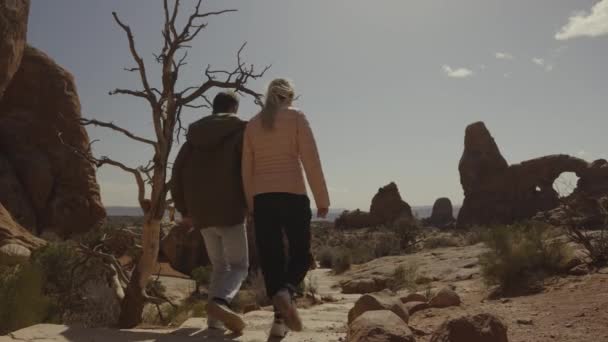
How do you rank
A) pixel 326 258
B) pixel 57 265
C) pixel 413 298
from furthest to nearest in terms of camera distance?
1. pixel 326 258
2. pixel 57 265
3. pixel 413 298

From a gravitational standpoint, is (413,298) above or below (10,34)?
below

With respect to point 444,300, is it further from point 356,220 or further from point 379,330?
point 356,220

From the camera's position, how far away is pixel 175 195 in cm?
419

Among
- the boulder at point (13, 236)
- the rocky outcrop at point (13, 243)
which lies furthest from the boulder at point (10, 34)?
the rocky outcrop at point (13, 243)

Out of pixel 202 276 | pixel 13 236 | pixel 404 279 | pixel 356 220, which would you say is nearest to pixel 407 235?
pixel 202 276

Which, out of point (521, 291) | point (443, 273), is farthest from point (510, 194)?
point (521, 291)

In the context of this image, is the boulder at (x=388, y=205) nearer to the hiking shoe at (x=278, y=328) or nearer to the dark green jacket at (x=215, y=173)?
the dark green jacket at (x=215, y=173)

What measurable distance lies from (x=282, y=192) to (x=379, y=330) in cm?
113

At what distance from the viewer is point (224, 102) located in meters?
4.18

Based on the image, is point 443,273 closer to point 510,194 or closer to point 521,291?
point 521,291

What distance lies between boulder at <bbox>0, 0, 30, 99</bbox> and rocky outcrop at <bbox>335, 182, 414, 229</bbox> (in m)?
38.9

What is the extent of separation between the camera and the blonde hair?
3.52m

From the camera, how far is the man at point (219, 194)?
380cm

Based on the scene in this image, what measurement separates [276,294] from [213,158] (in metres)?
1.24
